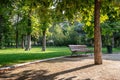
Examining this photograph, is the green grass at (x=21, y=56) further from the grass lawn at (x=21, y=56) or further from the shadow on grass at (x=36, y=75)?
the shadow on grass at (x=36, y=75)

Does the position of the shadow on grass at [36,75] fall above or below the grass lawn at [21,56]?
below

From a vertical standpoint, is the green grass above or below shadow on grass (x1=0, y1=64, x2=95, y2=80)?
above

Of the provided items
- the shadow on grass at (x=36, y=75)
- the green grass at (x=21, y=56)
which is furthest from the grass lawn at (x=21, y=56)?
the shadow on grass at (x=36, y=75)

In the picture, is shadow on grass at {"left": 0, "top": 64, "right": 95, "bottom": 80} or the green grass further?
the green grass

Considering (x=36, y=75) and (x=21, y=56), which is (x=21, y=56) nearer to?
(x=21, y=56)

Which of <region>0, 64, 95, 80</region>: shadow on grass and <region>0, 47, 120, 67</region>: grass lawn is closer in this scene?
<region>0, 64, 95, 80</region>: shadow on grass

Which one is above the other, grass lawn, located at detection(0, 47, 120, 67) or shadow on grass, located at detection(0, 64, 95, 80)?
grass lawn, located at detection(0, 47, 120, 67)

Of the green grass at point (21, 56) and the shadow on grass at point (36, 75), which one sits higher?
the green grass at point (21, 56)

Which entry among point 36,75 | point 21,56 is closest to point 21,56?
point 21,56

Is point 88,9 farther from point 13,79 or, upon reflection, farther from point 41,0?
point 13,79

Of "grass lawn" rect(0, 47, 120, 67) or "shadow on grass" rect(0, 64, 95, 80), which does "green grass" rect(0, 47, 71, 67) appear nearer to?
"grass lawn" rect(0, 47, 120, 67)

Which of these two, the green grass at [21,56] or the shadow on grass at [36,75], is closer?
the shadow on grass at [36,75]

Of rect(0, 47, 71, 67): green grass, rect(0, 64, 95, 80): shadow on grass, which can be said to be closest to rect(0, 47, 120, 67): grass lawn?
rect(0, 47, 71, 67): green grass

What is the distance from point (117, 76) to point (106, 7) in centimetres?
691
